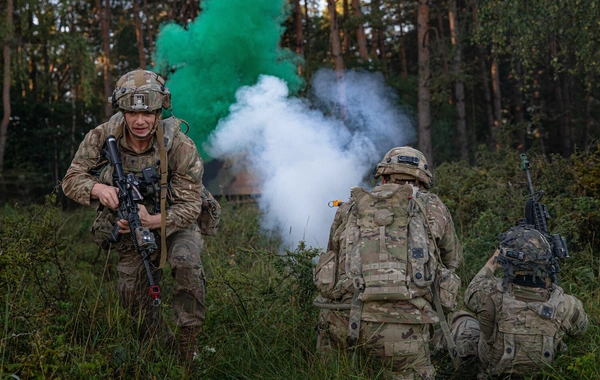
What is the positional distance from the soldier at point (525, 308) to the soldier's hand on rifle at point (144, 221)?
7.25 ft

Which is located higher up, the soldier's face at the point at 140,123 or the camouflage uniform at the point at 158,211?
the soldier's face at the point at 140,123

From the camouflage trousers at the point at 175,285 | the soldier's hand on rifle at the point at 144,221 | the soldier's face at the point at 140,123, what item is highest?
the soldier's face at the point at 140,123

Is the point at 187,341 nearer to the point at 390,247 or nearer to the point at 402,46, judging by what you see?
the point at 390,247

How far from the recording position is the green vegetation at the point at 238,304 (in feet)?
12.1

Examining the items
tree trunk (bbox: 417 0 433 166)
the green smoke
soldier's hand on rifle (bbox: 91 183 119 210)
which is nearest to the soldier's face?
soldier's hand on rifle (bbox: 91 183 119 210)

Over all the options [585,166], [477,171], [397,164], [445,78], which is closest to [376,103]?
[445,78]

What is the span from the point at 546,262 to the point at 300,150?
507 centimetres

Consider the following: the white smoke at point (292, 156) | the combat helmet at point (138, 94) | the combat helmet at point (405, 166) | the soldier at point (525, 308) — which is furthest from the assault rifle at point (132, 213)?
the white smoke at point (292, 156)

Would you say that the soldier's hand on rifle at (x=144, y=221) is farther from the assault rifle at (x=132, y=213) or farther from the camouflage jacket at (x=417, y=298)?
the camouflage jacket at (x=417, y=298)

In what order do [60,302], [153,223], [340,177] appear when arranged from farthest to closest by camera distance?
[340,177]
[60,302]
[153,223]

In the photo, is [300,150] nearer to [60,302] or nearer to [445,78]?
[60,302]

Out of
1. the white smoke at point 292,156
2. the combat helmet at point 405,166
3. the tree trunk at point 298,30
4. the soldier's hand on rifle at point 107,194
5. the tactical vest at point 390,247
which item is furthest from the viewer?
the tree trunk at point 298,30

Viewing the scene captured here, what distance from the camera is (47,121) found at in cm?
2092

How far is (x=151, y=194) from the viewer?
4.36 metres
